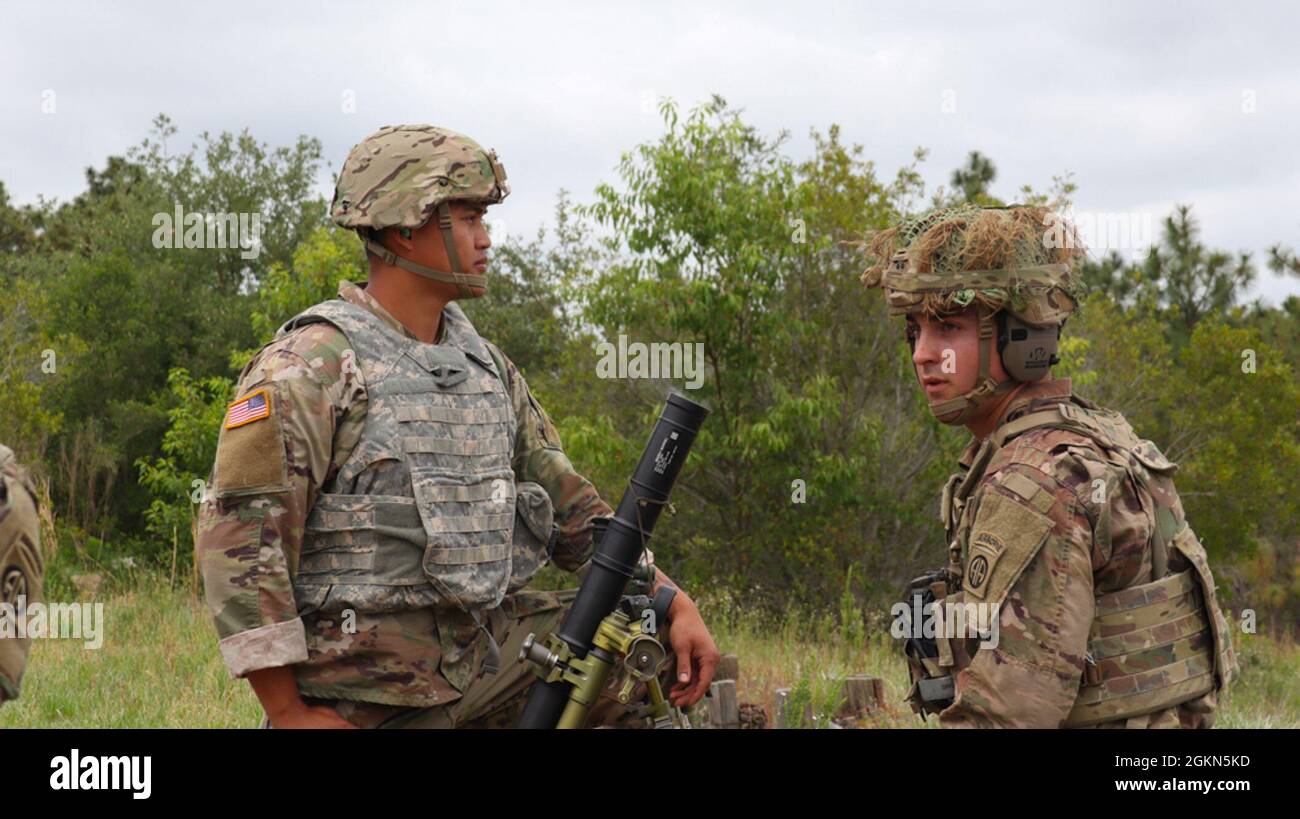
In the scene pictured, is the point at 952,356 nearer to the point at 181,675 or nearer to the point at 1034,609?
the point at 1034,609

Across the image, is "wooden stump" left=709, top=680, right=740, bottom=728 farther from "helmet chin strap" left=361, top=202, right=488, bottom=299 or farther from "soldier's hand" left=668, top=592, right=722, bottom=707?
"helmet chin strap" left=361, top=202, right=488, bottom=299

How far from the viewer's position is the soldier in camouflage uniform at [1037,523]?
3059 millimetres

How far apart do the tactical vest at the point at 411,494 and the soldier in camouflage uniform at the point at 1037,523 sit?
49.6 inches

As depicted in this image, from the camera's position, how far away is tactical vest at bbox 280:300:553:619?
3.60 metres

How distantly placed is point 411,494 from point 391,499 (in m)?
0.07

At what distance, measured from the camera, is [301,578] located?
360 centimetres

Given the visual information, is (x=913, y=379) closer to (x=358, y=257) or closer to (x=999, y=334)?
(x=358, y=257)

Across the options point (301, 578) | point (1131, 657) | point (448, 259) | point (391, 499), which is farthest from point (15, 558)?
point (1131, 657)

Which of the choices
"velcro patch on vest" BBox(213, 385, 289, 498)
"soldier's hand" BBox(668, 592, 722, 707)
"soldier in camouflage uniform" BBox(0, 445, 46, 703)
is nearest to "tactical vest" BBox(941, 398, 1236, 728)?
"soldier's hand" BBox(668, 592, 722, 707)

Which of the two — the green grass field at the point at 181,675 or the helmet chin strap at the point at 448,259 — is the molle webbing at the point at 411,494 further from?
the green grass field at the point at 181,675

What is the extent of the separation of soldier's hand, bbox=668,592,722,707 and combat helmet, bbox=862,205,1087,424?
4.03 ft

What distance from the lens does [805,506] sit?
13.0 metres


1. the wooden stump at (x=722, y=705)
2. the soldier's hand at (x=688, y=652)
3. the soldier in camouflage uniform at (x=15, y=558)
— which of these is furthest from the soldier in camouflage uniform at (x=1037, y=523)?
the wooden stump at (x=722, y=705)

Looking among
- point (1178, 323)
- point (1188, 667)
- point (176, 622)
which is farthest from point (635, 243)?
point (1178, 323)
